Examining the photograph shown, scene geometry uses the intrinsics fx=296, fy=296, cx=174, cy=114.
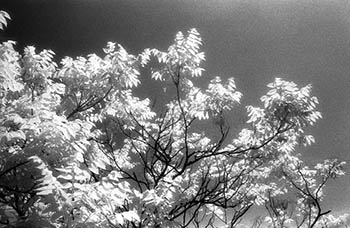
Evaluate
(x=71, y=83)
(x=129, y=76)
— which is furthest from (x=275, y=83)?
(x=71, y=83)

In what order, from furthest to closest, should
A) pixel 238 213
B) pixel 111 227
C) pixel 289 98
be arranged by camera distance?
pixel 238 213, pixel 289 98, pixel 111 227

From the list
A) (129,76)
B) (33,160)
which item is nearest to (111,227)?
(33,160)

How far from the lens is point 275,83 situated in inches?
337

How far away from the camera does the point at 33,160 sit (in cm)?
484

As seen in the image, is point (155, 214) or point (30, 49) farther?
point (30, 49)

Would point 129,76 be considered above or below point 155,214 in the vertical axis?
above

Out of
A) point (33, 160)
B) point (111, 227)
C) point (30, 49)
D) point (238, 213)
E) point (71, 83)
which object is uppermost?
point (30, 49)

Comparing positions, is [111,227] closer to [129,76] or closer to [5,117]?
[5,117]

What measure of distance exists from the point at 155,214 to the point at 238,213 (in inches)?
283

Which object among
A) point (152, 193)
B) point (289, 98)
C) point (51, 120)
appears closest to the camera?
point (51, 120)

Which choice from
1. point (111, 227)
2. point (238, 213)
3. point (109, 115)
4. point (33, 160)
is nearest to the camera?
point (33, 160)

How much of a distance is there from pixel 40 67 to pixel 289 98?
25.4ft

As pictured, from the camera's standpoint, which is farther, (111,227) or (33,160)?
(111,227)

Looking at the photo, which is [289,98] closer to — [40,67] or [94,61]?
[94,61]
